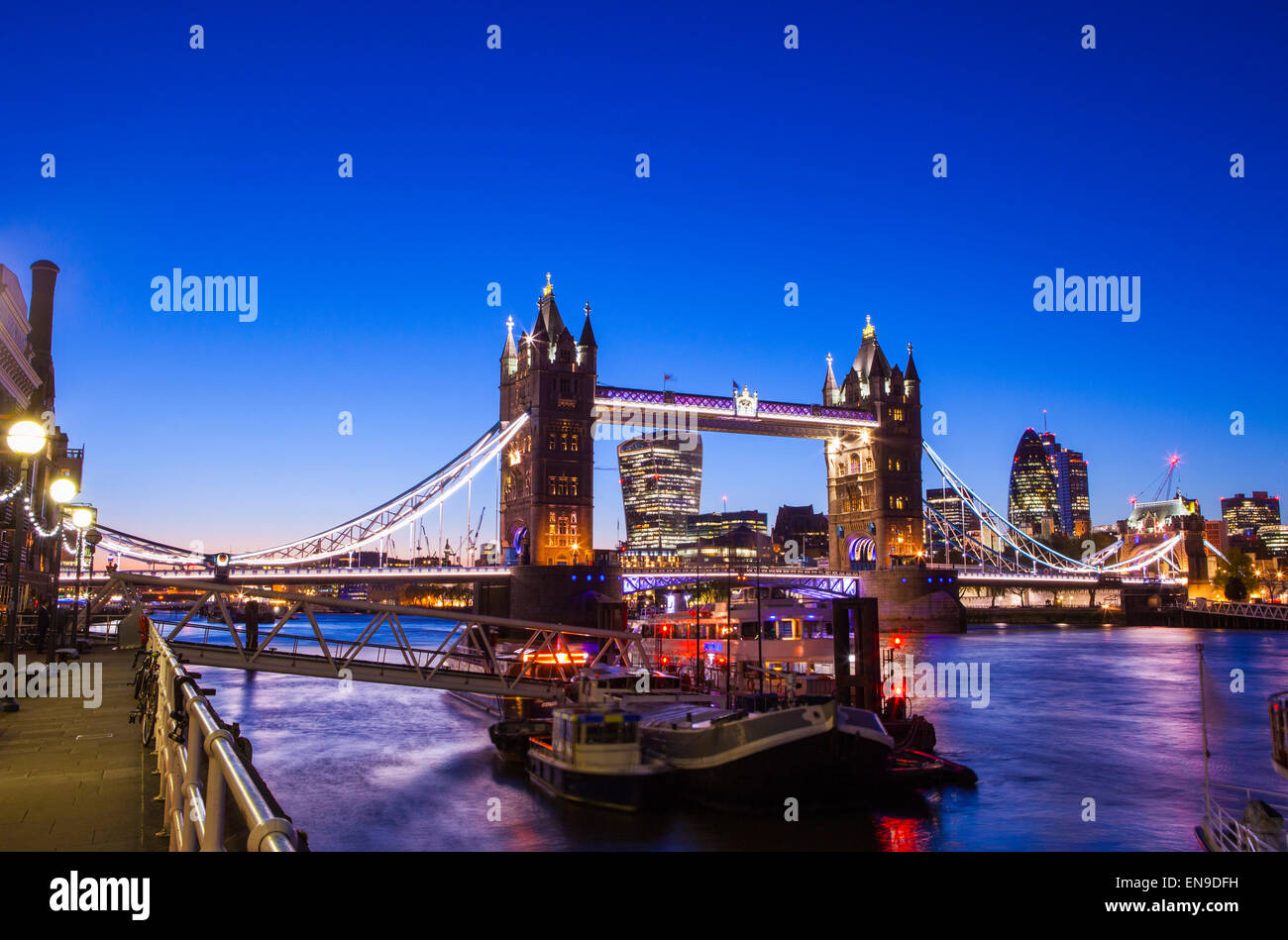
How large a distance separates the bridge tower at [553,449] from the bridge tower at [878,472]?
134ft

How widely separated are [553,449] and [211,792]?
87.8 meters

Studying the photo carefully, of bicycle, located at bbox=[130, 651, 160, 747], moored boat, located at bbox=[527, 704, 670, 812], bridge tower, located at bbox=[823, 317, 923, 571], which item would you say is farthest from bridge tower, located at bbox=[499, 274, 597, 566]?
bicycle, located at bbox=[130, 651, 160, 747]

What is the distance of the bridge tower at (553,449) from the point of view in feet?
295

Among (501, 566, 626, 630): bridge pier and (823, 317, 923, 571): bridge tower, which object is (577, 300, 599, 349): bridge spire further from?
(823, 317, 923, 571): bridge tower

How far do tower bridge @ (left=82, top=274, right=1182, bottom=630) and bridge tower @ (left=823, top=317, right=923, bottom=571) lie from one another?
174mm

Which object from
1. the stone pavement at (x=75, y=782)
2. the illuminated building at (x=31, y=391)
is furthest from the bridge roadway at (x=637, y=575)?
the stone pavement at (x=75, y=782)

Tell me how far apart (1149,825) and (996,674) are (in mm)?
43281

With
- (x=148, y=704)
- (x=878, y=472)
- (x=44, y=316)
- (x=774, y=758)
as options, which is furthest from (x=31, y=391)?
(x=878, y=472)

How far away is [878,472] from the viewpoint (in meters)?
117

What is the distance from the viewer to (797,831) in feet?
79.3

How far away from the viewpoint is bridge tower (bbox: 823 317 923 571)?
11650 centimetres

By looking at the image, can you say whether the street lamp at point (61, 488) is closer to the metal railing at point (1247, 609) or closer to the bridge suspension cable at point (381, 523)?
the bridge suspension cable at point (381, 523)
